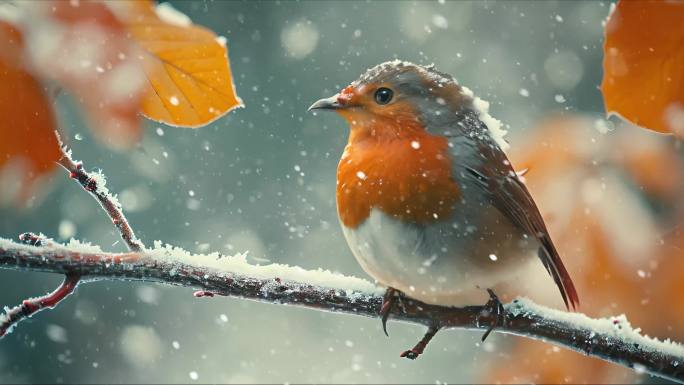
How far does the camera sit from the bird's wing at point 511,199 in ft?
2.11

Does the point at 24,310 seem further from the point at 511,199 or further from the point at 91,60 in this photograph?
the point at 511,199

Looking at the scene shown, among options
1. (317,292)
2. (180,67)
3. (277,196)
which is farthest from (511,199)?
(277,196)

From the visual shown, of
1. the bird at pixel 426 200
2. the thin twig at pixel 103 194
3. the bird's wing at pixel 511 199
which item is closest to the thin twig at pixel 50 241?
the thin twig at pixel 103 194

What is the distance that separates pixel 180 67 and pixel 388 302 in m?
0.29

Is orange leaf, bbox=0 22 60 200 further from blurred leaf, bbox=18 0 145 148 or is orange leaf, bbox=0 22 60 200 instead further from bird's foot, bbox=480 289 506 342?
bird's foot, bbox=480 289 506 342

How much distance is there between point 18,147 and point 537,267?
1.66ft

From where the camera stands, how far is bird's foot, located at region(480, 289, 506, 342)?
0.64m

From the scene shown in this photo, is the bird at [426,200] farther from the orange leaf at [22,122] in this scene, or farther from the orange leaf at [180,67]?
the orange leaf at [22,122]

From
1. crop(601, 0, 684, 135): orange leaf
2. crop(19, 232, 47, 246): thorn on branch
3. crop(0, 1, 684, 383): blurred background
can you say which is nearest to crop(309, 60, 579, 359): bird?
crop(601, 0, 684, 135): orange leaf

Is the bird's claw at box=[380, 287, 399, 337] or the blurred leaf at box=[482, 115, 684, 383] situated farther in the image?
the blurred leaf at box=[482, 115, 684, 383]

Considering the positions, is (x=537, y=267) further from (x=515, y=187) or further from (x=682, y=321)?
(x=682, y=321)

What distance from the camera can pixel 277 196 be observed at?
171 cm

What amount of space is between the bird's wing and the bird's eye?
0.09 meters

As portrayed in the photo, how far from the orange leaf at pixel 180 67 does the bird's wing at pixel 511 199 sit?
0.79ft
